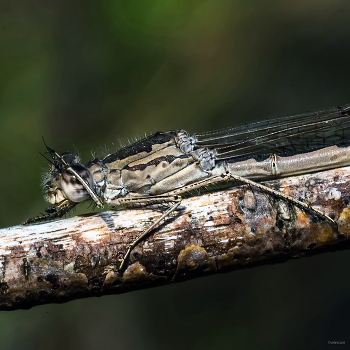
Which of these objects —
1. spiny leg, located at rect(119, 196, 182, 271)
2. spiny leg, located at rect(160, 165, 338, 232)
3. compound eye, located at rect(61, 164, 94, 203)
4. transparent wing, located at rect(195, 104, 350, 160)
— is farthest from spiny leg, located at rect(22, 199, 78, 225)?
transparent wing, located at rect(195, 104, 350, 160)

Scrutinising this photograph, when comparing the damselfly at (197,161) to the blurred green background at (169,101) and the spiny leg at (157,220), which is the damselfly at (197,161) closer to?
the spiny leg at (157,220)

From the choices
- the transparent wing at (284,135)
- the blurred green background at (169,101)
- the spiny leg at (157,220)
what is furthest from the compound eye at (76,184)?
the blurred green background at (169,101)

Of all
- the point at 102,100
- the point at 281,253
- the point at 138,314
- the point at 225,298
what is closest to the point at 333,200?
the point at 281,253

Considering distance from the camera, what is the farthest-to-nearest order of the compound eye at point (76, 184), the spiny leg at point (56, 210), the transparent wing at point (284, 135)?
the transparent wing at point (284, 135)
the spiny leg at point (56, 210)
the compound eye at point (76, 184)

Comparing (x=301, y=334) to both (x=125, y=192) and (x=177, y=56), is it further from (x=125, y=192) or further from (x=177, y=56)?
(x=177, y=56)

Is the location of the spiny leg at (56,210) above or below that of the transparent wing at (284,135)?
below

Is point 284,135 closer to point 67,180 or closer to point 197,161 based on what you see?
point 197,161

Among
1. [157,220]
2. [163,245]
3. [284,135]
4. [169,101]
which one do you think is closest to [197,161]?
[284,135]
